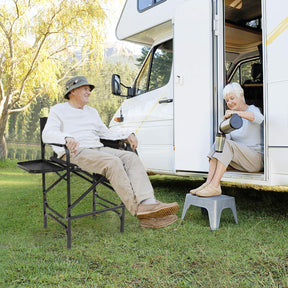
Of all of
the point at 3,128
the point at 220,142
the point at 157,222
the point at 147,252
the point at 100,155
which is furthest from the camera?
the point at 3,128

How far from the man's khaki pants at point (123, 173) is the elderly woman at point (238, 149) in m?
0.72

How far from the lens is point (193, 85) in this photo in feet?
11.9

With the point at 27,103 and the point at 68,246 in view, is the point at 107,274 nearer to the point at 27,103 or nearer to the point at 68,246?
the point at 68,246

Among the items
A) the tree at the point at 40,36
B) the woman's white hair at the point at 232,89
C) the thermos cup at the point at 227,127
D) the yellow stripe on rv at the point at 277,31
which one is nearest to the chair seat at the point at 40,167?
the thermos cup at the point at 227,127

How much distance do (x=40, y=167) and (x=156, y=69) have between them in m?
2.34

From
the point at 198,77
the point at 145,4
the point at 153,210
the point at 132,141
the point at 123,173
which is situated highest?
the point at 145,4

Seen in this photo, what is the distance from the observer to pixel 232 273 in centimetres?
222

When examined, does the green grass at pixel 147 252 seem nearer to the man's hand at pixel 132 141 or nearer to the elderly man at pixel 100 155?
the elderly man at pixel 100 155

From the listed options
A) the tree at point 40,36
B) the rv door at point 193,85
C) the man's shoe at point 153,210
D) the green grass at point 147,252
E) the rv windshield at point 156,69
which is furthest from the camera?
the tree at point 40,36

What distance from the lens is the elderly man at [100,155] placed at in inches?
107

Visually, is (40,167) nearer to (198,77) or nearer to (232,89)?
(198,77)

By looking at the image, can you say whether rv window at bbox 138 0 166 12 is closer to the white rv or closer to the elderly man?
the white rv

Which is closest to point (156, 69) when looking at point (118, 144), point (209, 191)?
point (118, 144)

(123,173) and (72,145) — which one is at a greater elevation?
(72,145)
